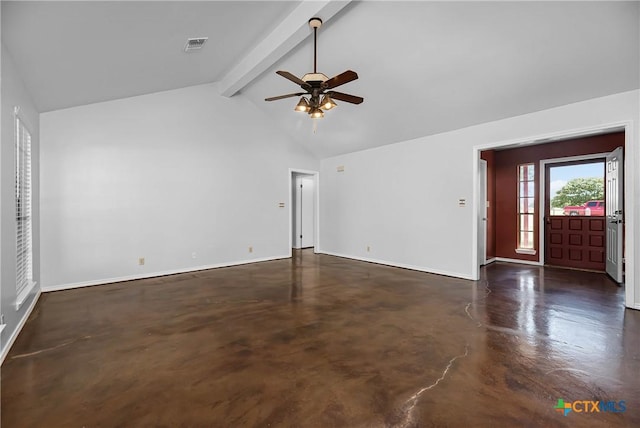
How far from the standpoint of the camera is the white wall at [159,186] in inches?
175

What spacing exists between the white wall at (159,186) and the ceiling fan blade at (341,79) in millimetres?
3645

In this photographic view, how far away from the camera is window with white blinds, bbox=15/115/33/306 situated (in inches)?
123

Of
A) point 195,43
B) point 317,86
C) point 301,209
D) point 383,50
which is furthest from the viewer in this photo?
point 301,209

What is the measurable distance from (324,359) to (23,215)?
12.1 feet

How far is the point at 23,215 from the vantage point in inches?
131

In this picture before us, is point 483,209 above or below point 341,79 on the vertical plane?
below

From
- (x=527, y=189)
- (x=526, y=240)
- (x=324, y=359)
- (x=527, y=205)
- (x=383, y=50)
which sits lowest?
(x=324, y=359)

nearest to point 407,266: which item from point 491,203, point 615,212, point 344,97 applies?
point 491,203

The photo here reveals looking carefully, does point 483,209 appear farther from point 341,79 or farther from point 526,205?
point 341,79

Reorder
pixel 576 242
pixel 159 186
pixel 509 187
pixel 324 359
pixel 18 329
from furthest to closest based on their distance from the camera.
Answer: pixel 509 187
pixel 576 242
pixel 159 186
pixel 18 329
pixel 324 359

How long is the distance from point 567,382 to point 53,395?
3494mm

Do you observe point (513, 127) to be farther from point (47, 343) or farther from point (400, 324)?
point (47, 343)

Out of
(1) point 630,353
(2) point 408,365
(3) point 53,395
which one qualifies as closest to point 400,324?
(2) point 408,365

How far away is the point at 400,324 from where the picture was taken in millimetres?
3115
